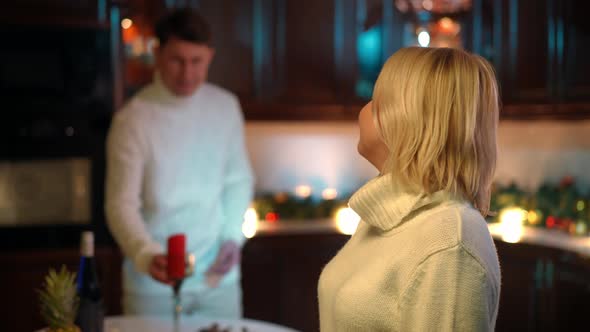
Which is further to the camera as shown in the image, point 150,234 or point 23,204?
point 23,204

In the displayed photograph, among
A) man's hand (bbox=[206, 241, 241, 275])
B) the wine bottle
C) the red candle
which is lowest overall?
man's hand (bbox=[206, 241, 241, 275])

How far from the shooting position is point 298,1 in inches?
156

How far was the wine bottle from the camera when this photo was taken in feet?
6.22

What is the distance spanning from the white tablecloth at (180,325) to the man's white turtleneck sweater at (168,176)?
295 mm

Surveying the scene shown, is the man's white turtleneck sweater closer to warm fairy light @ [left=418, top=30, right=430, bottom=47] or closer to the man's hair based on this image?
the man's hair

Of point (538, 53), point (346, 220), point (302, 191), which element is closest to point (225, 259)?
point (346, 220)

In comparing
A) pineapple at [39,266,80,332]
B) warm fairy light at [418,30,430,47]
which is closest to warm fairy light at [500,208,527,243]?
warm fairy light at [418,30,430,47]

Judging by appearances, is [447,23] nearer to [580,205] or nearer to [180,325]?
[580,205]

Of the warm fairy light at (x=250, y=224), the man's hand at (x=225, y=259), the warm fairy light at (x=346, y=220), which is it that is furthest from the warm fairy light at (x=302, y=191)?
the man's hand at (x=225, y=259)

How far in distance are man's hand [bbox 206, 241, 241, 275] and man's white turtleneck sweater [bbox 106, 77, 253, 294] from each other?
0.07 m

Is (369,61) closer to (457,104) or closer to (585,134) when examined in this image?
(585,134)

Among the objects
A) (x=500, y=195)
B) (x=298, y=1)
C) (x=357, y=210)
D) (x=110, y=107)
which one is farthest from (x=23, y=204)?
(x=357, y=210)

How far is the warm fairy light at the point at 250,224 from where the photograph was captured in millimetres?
3697

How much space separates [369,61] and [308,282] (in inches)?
46.0
